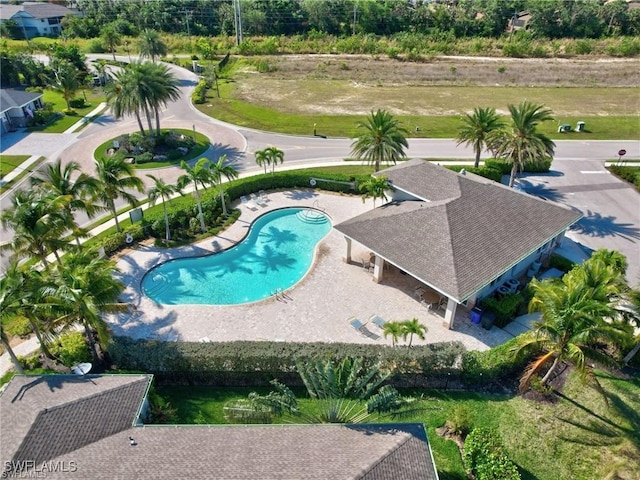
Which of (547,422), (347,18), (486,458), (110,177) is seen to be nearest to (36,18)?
(347,18)

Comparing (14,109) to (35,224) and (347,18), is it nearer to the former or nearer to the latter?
(35,224)

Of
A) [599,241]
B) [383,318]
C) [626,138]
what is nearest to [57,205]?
[383,318]

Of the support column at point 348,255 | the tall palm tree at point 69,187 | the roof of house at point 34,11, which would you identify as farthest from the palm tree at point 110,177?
the roof of house at point 34,11

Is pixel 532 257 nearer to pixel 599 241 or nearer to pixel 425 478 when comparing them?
pixel 599 241

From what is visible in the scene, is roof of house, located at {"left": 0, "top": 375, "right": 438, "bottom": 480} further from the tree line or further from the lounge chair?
the tree line

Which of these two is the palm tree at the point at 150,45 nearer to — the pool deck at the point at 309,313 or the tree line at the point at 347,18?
the tree line at the point at 347,18

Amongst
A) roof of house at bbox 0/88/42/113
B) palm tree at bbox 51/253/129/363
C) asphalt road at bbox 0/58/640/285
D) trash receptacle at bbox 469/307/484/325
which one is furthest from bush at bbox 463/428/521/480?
roof of house at bbox 0/88/42/113
